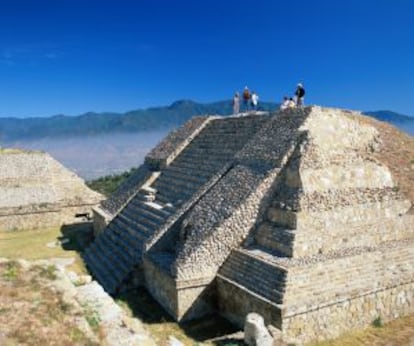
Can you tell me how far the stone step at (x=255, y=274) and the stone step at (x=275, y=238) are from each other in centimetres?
65

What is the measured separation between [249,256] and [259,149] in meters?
4.04

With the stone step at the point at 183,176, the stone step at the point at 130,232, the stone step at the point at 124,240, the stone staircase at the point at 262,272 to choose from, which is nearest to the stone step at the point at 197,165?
the stone step at the point at 183,176

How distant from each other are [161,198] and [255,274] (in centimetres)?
736

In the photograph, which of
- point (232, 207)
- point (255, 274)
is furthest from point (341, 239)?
point (232, 207)

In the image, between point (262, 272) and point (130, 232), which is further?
point (130, 232)

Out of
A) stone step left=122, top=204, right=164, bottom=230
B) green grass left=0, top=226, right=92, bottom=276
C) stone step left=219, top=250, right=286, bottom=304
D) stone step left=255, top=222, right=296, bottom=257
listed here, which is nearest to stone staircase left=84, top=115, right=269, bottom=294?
stone step left=122, top=204, right=164, bottom=230

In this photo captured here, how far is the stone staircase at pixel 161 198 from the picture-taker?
1524cm

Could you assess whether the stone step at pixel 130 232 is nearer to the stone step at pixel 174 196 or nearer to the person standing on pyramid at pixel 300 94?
the stone step at pixel 174 196

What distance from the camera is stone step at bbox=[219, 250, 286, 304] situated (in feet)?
33.8

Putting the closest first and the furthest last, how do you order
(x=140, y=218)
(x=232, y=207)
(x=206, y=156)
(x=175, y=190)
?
(x=232, y=207) → (x=140, y=218) → (x=175, y=190) → (x=206, y=156)

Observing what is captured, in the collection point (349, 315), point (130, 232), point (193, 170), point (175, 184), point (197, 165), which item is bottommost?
point (349, 315)

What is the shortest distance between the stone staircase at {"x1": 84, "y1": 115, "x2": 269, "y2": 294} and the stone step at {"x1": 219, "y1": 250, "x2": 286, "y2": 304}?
3.42 meters

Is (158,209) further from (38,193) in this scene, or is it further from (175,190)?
(38,193)

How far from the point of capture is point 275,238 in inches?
467
